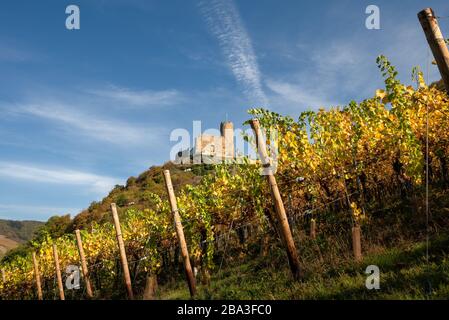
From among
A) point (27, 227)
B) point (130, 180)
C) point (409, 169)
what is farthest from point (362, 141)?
point (27, 227)

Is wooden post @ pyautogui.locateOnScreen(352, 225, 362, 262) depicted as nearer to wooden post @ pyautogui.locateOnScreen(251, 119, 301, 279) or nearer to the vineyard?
the vineyard

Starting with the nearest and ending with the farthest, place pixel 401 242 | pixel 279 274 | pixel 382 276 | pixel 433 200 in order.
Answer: pixel 382 276 < pixel 401 242 < pixel 279 274 < pixel 433 200

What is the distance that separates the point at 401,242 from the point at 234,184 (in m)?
7.09

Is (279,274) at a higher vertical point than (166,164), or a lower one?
lower

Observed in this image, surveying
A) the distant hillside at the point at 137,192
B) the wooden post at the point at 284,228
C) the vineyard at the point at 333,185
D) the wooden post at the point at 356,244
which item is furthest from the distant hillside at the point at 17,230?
the wooden post at the point at 356,244

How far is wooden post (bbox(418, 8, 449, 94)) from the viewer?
469 centimetres

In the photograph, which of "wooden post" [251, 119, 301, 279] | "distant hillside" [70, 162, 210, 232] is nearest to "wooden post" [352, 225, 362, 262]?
"wooden post" [251, 119, 301, 279]

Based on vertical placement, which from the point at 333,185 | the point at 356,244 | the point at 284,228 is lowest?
the point at 356,244

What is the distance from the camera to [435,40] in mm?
4789

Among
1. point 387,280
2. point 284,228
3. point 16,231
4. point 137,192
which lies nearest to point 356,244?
point 284,228

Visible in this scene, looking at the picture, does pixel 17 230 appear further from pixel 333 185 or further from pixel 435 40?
pixel 435 40

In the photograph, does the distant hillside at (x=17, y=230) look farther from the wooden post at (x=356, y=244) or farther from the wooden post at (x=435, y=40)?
the wooden post at (x=435, y=40)

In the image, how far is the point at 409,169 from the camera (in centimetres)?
1056
